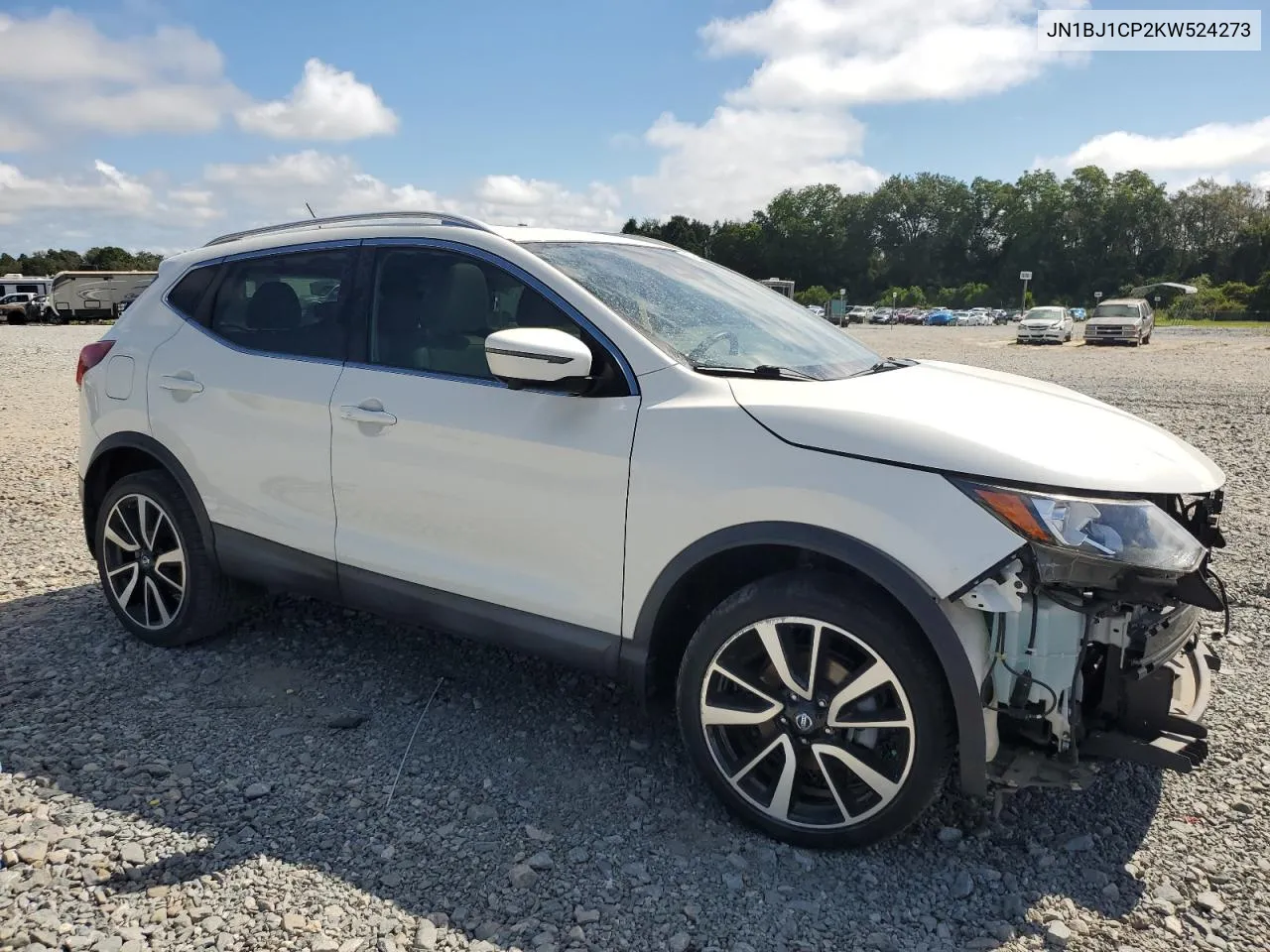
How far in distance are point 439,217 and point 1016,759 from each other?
2.66 metres

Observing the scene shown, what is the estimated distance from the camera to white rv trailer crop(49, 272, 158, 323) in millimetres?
42219

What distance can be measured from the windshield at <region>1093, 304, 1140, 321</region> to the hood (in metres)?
35.3

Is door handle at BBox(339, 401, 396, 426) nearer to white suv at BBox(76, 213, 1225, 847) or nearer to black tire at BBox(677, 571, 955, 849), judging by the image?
white suv at BBox(76, 213, 1225, 847)

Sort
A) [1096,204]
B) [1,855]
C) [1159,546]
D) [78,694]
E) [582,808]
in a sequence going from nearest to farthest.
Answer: [1159,546] < [1,855] < [582,808] < [78,694] < [1096,204]

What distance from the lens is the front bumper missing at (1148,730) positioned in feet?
8.33

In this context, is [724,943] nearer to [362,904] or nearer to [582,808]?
[582,808]

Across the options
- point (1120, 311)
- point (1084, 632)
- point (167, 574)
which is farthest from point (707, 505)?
point (1120, 311)

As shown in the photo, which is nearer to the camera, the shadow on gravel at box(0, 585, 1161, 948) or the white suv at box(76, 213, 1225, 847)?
the white suv at box(76, 213, 1225, 847)

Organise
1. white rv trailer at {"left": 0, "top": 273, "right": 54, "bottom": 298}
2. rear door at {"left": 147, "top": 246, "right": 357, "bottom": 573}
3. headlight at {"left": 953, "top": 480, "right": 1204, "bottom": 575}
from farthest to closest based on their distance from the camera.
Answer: white rv trailer at {"left": 0, "top": 273, "right": 54, "bottom": 298}
rear door at {"left": 147, "top": 246, "right": 357, "bottom": 573}
headlight at {"left": 953, "top": 480, "right": 1204, "bottom": 575}

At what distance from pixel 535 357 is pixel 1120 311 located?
36.8 meters

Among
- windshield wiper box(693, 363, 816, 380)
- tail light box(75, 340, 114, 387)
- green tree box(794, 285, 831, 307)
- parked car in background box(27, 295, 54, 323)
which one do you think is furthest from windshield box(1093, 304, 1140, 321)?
green tree box(794, 285, 831, 307)

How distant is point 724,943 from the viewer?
2480mm

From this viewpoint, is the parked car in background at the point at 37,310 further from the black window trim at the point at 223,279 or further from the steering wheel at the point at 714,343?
the steering wheel at the point at 714,343

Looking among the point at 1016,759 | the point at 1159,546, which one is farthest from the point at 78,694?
the point at 1159,546
